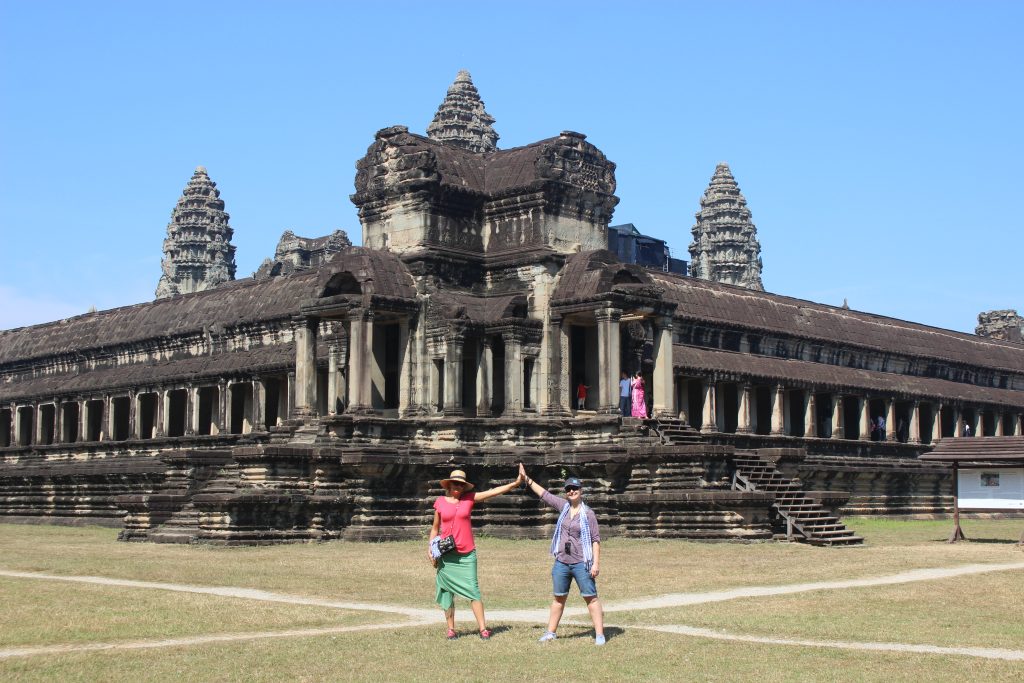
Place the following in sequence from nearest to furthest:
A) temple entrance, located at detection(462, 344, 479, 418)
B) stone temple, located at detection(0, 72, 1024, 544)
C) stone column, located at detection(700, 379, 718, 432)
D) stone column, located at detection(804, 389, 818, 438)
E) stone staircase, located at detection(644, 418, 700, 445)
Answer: stone temple, located at detection(0, 72, 1024, 544) → stone staircase, located at detection(644, 418, 700, 445) → temple entrance, located at detection(462, 344, 479, 418) → stone column, located at detection(700, 379, 718, 432) → stone column, located at detection(804, 389, 818, 438)

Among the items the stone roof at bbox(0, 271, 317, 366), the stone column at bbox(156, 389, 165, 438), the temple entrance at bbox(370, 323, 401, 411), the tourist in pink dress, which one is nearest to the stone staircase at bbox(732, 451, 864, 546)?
the tourist in pink dress

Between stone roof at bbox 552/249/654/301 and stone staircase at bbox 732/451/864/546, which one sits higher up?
stone roof at bbox 552/249/654/301

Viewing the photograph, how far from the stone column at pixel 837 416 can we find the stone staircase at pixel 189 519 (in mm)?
29917

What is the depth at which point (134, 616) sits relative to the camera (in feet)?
69.2

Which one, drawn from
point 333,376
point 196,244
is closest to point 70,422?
point 333,376

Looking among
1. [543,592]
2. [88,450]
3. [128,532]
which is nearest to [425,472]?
[128,532]

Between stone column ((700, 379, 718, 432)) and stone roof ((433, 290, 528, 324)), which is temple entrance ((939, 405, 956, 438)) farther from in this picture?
stone roof ((433, 290, 528, 324))

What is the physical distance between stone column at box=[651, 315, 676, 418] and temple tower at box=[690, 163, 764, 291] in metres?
83.1

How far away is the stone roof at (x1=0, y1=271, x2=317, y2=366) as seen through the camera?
195 feet

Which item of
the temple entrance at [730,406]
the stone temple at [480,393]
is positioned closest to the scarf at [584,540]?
the stone temple at [480,393]

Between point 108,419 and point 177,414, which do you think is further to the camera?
point 177,414

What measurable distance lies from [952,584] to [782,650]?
9.05m

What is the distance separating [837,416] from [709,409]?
8525mm

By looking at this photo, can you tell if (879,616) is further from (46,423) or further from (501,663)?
(46,423)
